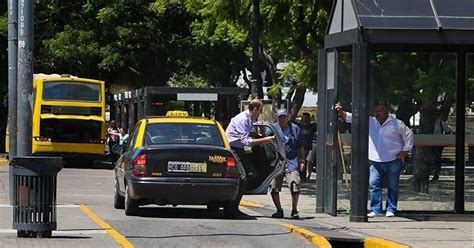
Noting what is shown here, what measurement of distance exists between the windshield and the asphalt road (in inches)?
549

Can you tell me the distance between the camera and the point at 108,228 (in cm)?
1267

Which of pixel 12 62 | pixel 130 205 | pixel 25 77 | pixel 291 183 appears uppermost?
pixel 12 62

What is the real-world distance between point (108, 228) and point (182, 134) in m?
2.71

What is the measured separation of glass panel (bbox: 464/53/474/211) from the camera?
50.6ft

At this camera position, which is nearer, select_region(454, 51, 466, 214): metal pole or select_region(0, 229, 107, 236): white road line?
select_region(0, 229, 107, 236): white road line

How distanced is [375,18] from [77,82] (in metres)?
20.4

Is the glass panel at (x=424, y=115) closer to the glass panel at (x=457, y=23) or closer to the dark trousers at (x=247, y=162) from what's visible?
the glass panel at (x=457, y=23)

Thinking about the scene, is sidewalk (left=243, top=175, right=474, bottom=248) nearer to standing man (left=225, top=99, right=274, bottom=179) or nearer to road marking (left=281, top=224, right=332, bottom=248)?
road marking (left=281, top=224, right=332, bottom=248)

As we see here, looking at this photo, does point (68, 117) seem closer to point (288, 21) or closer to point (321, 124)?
point (288, 21)

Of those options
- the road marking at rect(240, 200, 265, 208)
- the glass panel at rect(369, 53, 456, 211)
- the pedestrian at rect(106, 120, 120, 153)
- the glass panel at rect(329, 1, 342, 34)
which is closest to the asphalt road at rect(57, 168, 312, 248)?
the road marking at rect(240, 200, 265, 208)

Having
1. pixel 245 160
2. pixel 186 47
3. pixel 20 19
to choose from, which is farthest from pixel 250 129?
pixel 186 47

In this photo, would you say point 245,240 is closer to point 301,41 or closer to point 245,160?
point 245,160

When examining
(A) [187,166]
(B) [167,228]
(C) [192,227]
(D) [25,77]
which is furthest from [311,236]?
(D) [25,77]

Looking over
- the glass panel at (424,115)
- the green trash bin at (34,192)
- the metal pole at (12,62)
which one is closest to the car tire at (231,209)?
the glass panel at (424,115)
